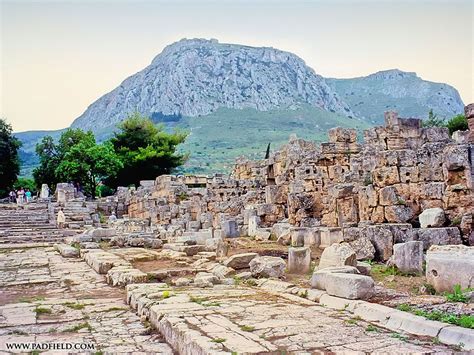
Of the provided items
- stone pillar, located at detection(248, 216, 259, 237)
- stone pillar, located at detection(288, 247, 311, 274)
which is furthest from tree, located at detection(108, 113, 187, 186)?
stone pillar, located at detection(288, 247, 311, 274)

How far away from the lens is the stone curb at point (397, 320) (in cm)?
466

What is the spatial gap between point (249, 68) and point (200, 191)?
12591 centimetres

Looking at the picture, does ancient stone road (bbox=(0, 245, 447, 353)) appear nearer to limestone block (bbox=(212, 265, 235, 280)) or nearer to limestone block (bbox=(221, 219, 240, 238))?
limestone block (bbox=(212, 265, 235, 280))

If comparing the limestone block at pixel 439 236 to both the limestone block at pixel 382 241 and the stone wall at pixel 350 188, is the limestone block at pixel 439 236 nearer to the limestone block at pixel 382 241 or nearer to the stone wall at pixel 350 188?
the stone wall at pixel 350 188

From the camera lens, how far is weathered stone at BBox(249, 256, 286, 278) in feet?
30.7

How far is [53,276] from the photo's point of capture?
11141 mm

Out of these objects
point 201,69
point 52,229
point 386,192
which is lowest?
point 52,229

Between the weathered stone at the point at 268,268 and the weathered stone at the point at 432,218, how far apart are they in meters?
4.36

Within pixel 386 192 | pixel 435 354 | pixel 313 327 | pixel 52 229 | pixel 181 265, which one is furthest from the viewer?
pixel 52 229

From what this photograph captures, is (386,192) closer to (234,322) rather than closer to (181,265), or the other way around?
(181,265)

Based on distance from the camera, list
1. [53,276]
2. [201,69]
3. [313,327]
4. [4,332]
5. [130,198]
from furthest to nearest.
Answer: [201,69]
[130,198]
[53,276]
[4,332]
[313,327]

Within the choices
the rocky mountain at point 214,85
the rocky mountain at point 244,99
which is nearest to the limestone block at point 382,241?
the rocky mountain at point 244,99

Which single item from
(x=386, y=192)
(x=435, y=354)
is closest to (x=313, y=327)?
(x=435, y=354)

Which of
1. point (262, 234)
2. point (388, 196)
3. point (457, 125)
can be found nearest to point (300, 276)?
point (388, 196)
